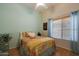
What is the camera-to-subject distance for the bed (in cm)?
175

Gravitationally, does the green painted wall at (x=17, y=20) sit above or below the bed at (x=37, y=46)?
above

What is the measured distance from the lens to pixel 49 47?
1.80 metres

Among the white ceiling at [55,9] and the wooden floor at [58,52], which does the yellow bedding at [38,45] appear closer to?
the wooden floor at [58,52]

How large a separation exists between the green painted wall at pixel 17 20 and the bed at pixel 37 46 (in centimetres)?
13

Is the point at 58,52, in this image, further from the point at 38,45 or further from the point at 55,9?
the point at 55,9

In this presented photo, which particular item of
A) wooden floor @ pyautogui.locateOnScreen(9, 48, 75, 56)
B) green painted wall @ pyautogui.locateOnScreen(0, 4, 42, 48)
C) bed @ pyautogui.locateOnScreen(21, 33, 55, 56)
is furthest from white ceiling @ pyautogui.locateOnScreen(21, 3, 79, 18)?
wooden floor @ pyautogui.locateOnScreen(9, 48, 75, 56)

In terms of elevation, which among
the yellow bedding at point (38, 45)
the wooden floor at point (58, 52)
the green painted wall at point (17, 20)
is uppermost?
the green painted wall at point (17, 20)

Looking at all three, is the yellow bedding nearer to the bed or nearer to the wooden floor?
the bed

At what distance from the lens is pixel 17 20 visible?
1783 mm

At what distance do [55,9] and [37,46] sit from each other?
2.18ft

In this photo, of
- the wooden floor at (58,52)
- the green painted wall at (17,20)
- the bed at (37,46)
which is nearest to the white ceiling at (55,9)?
the green painted wall at (17,20)

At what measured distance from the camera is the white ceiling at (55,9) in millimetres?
1734

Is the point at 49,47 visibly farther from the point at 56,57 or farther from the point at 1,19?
the point at 1,19

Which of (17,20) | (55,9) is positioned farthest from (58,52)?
(17,20)
